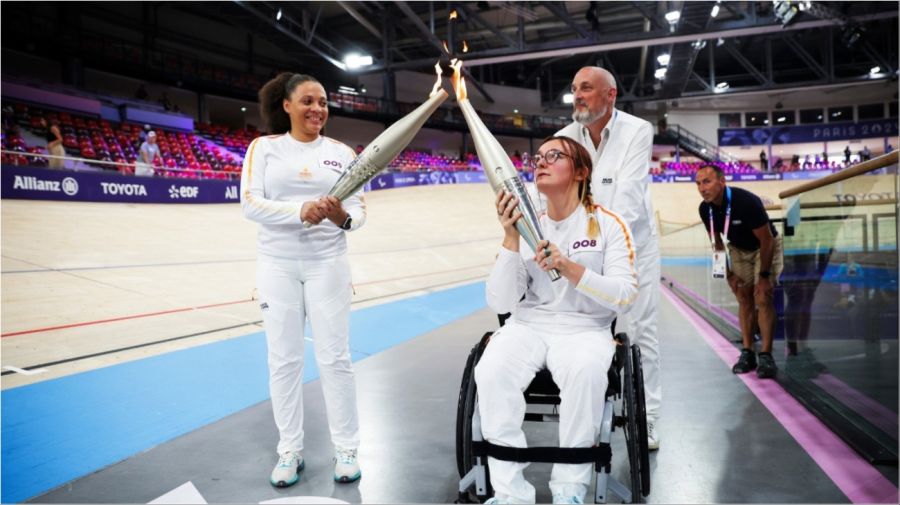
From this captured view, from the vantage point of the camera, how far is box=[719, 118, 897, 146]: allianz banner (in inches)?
1280

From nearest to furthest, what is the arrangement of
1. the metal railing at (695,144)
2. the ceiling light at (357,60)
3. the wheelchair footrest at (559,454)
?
the wheelchair footrest at (559,454)
the ceiling light at (357,60)
the metal railing at (695,144)

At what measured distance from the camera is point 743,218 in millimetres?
3682

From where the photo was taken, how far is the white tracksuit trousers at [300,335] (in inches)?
86.7

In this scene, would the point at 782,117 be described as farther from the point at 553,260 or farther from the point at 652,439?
the point at 553,260

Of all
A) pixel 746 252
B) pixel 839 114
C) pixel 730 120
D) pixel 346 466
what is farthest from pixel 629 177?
pixel 839 114

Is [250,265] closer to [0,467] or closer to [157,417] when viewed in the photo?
[157,417]

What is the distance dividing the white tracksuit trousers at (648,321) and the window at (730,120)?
38.8 metres

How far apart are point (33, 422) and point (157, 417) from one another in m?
0.57

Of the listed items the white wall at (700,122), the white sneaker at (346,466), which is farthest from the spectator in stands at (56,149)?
the white wall at (700,122)

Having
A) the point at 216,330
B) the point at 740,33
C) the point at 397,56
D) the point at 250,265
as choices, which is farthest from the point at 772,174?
the point at 216,330

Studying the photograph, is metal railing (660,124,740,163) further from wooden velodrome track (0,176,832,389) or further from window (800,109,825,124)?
wooden velodrome track (0,176,832,389)

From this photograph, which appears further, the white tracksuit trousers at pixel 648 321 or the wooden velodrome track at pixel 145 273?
the wooden velodrome track at pixel 145 273

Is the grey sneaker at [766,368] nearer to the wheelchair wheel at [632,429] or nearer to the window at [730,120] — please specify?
the wheelchair wheel at [632,429]

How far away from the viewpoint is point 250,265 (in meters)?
8.03
